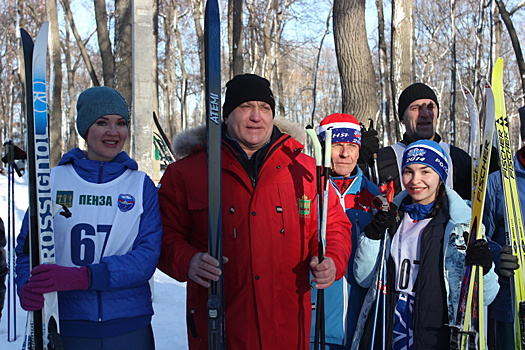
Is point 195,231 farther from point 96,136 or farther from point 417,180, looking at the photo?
point 417,180

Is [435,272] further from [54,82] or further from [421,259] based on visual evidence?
[54,82]

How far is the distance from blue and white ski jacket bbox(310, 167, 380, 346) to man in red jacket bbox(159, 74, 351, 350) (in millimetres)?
332

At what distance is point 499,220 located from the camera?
2.58 metres

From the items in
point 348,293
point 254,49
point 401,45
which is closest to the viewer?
point 348,293

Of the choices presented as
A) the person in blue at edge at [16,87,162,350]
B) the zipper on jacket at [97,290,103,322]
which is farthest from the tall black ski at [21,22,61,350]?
the zipper on jacket at [97,290,103,322]

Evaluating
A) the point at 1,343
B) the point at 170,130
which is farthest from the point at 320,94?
the point at 1,343

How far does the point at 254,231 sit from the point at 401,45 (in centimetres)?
665

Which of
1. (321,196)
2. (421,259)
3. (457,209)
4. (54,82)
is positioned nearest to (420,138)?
(457,209)

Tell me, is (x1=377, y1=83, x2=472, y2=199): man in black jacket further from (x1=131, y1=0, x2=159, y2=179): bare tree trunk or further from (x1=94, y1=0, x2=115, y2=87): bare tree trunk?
(x1=94, y1=0, x2=115, y2=87): bare tree trunk

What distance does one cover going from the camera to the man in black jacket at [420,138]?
304cm

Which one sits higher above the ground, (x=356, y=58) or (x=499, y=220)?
(x=356, y=58)

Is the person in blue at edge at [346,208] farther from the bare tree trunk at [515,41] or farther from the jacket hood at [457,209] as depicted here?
the bare tree trunk at [515,41]

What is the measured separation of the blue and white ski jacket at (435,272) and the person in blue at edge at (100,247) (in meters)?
1.03

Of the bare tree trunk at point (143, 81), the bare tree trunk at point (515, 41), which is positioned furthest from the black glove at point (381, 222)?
the bare tree trunk at point (515, 41)
